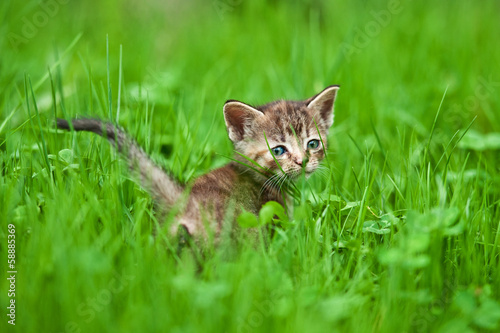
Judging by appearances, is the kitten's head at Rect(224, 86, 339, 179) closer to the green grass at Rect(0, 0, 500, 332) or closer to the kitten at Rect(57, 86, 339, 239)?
the kitten at Rect(57, 86, 339, 239)

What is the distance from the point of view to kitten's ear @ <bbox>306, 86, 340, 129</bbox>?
3.72 m

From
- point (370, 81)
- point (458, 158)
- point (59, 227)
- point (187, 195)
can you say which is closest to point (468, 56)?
point (370, 81)

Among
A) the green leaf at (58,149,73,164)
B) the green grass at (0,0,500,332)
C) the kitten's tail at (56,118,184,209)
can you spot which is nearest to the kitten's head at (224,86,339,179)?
the green grass at (0,0,500,332)

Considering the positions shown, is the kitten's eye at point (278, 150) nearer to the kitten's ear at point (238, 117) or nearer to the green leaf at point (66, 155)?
the kitten's ear at point (238, 117)

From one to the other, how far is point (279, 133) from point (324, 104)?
22.6 inches

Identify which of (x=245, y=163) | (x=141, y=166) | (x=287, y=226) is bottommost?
(x=287, y=226)

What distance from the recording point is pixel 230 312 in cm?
219

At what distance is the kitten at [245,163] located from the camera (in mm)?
2820

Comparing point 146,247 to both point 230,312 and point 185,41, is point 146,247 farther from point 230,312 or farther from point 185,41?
point 185,41

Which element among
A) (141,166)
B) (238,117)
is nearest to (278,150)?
(238,117)

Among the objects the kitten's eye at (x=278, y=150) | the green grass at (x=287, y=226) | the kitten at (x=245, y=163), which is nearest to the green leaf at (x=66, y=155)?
the green grass at (x=287, y=226)

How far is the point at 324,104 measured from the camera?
390 centimetres

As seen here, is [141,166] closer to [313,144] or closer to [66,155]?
[66,155]

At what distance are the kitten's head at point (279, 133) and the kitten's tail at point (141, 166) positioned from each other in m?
0.84
